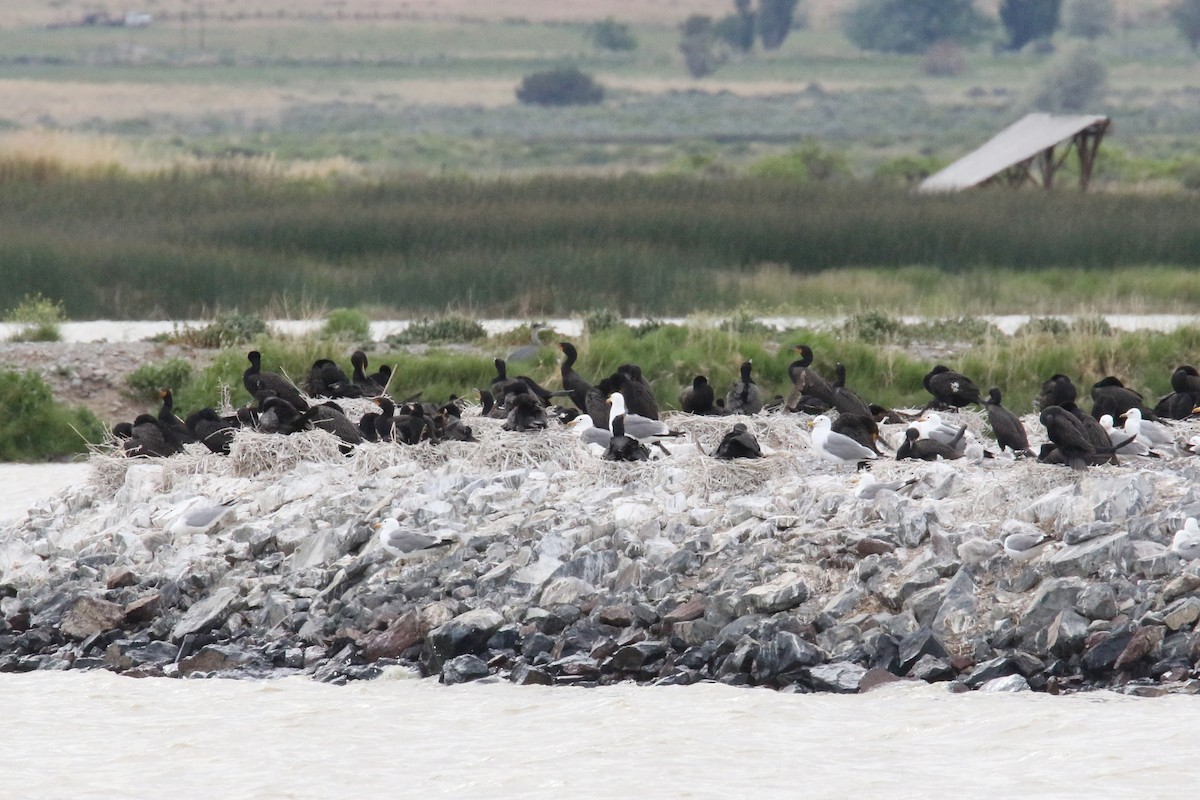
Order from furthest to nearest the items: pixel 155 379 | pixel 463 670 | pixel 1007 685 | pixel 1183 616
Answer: pixel 155 379, pixel 463 670, pixel 1183 616, pixel 1007 685

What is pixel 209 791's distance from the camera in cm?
1052

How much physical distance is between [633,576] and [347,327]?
43.7 feet

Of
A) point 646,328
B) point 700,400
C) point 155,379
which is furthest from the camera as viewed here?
point 646,328

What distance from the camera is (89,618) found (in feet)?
44.7

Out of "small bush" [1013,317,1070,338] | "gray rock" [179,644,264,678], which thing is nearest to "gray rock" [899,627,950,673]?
"gray rock" [179,644,264,678]

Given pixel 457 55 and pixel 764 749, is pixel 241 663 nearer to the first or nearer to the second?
pixel 764 749

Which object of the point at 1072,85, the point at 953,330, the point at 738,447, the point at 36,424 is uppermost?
the point at 738,447

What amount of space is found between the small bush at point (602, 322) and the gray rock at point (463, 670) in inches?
515

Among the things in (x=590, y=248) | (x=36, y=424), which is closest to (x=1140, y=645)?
(x=36, y=424)

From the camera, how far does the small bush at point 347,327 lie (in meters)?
25.3

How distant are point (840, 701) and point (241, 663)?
4.08 metres

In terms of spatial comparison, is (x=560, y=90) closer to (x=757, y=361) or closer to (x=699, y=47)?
(x=699, y=47)

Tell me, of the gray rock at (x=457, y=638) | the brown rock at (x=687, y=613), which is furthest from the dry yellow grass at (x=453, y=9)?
the brown rock at (x=687, y=613)

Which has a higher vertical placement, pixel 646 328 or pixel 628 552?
pixel 628 552
